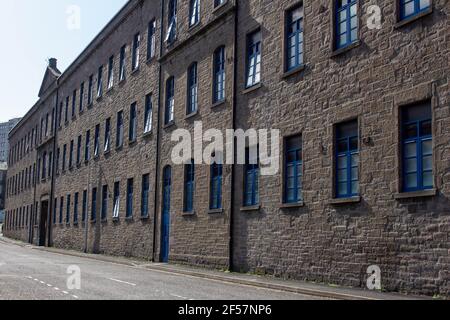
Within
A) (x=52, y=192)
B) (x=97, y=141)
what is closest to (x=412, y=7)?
(x=97, y=141)

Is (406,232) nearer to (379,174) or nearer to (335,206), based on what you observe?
(379,174)

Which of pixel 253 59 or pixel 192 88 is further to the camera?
pixel 192 88

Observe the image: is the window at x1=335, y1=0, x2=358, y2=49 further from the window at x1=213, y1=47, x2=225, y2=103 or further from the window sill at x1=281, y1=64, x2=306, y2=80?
the window at x1=213, y1=47, x2=225, y2=103

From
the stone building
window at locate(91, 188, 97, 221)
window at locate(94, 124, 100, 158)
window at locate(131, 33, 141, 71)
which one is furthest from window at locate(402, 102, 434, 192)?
window at locate(94, 124, 100, 158)

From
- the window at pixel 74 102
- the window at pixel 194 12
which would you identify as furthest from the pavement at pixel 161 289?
the window at pixel 74 102

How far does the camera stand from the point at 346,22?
55.0 ft

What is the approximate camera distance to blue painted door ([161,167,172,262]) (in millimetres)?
26797

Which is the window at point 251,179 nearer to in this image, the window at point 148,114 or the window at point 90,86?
the window at point 148,114

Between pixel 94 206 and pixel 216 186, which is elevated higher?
pixel 216 186

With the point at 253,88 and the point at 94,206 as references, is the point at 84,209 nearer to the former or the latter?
the point at 94,206

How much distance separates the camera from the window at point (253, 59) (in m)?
20.9

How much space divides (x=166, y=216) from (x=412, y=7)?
15.4m

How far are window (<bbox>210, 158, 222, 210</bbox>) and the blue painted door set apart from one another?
4.25 meters
